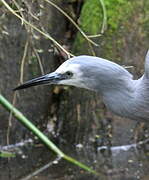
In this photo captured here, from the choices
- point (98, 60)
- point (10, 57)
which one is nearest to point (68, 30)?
point (10, 57)

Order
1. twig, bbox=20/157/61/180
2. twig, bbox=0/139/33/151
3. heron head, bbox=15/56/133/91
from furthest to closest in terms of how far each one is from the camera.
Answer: twig, bbox=0/139/33/151
twig, bbox=20/157/61/180
heron head, bbox=15/56/133/91

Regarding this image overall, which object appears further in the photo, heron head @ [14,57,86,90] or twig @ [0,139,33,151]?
twig @ [0,139,33,151]

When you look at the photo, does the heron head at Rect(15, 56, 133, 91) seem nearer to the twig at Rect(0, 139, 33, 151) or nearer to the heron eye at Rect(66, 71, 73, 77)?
the heron eye at Rect(66, 71, 73, 77)

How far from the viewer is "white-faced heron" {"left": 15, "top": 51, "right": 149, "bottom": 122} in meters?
3.10

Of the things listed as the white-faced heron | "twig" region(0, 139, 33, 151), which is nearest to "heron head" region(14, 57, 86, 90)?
the white-faced heron

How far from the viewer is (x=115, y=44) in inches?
205

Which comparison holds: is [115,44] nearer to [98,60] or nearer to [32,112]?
[32,112]

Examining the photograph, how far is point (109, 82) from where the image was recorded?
3.16 meters

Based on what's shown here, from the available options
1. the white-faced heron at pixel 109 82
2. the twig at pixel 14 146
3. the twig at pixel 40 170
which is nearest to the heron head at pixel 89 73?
the white-faced heron at pixel 109 82

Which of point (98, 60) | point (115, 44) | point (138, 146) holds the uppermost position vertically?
point (98, 60)

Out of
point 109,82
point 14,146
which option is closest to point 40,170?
point 14,146

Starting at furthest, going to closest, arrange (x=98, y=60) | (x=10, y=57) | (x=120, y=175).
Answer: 1. (x=10, y=57)
2. (x=120, y=175)
3. (x=98, y=60)

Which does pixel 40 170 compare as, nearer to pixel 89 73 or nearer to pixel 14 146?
pixel 14 146

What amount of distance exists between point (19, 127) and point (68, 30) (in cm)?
89
